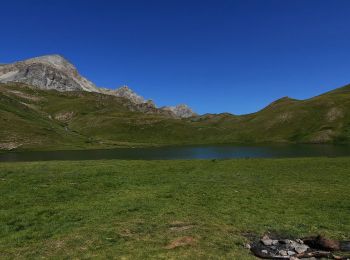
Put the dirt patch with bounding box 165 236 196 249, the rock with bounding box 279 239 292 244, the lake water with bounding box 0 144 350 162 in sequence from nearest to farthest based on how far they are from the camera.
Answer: the dirt patch with bounding box 165 236 196 249 → the rock with bounding box 279 239 292 244 → the lake water with bounding box 0 144 350 162

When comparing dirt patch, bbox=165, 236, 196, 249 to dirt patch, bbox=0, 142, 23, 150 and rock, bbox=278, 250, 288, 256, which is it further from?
dirt patch, bbox=0, 142, 23, 150

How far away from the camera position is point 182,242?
2134 cm

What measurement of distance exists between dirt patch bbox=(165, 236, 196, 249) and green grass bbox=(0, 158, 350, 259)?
284 mm

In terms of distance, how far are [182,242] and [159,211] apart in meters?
7.85

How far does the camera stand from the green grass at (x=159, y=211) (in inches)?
824

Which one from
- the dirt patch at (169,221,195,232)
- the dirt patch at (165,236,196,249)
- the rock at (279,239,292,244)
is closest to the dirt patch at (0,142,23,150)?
the dirt patch at (169,221,195,232)

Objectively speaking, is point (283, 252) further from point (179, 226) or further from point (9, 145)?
point (9, 145)

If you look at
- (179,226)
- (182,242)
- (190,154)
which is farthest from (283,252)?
(190,154)

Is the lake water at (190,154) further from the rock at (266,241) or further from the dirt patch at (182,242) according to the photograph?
the dirt patch at (182,242)

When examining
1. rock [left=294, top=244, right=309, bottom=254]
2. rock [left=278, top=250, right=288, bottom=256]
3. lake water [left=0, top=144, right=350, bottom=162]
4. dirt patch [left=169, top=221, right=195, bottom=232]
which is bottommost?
rock [left=278, top=250, right=288, bottom=256]

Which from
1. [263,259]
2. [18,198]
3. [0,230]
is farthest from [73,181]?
[263,259]

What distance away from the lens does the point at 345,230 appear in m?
23.9

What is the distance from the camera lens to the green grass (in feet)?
68.6

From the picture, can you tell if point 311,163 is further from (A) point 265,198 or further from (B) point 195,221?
(B) point 195,221
